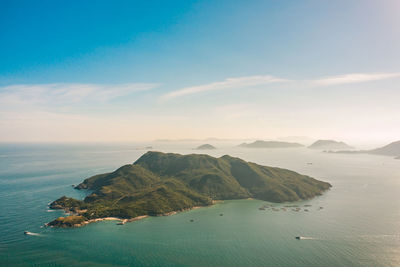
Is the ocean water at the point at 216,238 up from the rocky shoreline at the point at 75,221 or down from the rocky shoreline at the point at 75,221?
down

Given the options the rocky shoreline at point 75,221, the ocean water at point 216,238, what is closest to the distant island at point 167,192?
the rocky shoreline at point 75,221

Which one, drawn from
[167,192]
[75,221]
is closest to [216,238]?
[167,192]

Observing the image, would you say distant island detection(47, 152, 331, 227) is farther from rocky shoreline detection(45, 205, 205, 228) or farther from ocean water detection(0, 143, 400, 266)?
ocean water detection(0, 143, 400, 266)

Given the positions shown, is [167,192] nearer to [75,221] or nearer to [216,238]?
[75,221]

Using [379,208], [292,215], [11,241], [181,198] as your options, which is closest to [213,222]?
[181,198]

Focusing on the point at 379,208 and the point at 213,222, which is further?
the point at 379,208

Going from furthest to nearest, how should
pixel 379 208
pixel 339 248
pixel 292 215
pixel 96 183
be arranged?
pixel 96 183 → pixel 379 208 → pixel 292 215 → pixel 339 248

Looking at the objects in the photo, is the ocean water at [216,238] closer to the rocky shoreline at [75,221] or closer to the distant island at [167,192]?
the rocky shoreline at [75,221]

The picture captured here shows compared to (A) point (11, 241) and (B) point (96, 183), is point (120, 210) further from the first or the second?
(B) point (96, 183)
